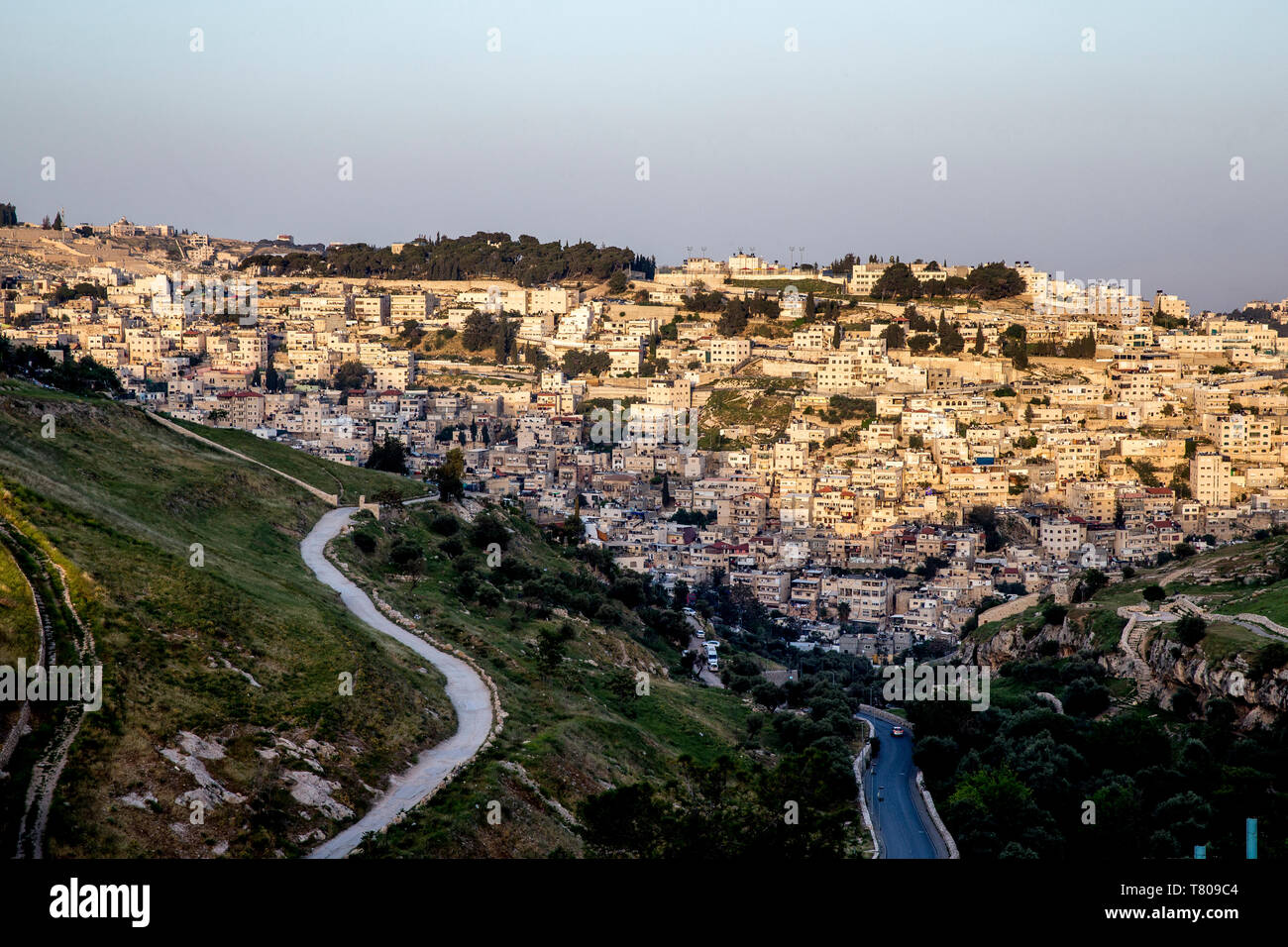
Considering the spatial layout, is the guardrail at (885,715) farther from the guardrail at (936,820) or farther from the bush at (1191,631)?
the bush at (1191,631)

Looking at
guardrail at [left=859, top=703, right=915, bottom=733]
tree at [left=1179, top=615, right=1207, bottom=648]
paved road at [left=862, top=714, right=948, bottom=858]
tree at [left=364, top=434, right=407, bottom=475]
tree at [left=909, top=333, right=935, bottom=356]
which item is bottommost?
guardrail at [left=859, top=703, right=915, bottom=733]

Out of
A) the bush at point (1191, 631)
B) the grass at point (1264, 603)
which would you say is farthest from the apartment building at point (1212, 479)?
the bush at point (1191, 631)

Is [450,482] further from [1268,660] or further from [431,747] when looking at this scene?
[1268,660]

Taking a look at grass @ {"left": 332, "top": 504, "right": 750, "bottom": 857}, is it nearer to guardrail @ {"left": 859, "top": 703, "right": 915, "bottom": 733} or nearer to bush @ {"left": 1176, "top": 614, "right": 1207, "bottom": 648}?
guardrail @ {"left": 859, "top": 703, "right": 915, "bottom": 733}

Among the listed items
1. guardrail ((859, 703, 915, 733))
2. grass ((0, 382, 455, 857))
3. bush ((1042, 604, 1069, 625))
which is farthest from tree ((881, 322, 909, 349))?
grass ((0, 382, 455, 857))

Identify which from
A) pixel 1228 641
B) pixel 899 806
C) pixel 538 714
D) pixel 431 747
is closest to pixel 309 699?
pixel 431 747

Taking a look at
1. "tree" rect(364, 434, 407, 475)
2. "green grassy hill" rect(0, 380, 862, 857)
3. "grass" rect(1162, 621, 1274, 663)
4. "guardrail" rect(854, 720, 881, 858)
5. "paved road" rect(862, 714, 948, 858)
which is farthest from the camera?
"tree" rect(364, 434, 407, 475)
